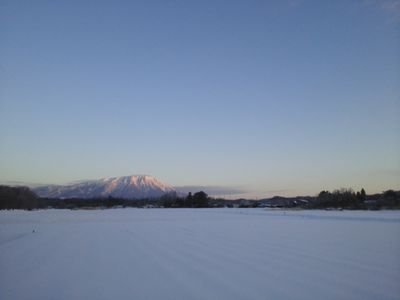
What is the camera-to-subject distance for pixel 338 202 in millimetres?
85188

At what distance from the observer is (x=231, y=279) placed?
8539mm

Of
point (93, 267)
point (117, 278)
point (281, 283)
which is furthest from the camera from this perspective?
point (93, 267)

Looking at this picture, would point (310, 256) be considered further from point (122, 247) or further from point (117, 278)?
point (122, 247)

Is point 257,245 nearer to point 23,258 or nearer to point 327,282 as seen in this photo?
point 327,282

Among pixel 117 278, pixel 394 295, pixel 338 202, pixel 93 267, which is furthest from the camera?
pixel 338 202

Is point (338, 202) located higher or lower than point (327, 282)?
higher

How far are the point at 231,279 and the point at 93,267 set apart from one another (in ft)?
13.6

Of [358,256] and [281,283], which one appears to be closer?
[281,283]

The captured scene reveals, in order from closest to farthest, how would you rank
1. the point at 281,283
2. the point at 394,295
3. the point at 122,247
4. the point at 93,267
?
the point at 394,295 < the point at 281,283 < the point at 93,267 < the point at 122,247

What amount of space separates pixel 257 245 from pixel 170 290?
8.33 m

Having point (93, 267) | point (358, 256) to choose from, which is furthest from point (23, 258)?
point (358, 256)

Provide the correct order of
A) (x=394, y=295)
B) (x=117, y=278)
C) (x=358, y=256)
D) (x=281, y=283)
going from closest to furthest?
(x=394, y=295) < (x=281, y=283) < (x=117, y=278) < (x=358, y=256)

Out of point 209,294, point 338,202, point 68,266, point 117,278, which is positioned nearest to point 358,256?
point 209,294

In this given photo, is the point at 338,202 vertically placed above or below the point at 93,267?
above
